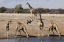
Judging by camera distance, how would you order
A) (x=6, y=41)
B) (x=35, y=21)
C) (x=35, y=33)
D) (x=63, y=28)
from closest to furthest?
1. (x=6, y=41)
2. (x=35, y=33)
3. (x=63, y=28)
4. (x=35, y=21)

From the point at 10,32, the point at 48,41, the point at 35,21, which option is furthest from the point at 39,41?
the point at 35,21

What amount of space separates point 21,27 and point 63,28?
26.6ft

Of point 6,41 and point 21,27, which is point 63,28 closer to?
point 21,27

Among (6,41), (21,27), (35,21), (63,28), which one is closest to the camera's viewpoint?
(6,41)

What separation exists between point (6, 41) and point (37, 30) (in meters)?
7.89

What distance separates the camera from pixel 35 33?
108 ft

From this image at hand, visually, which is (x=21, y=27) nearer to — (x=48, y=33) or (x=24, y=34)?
(x=24, y=34)

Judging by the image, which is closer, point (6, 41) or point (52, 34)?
point (6, 41)

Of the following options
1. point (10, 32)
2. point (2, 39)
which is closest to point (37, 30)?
point (10, 32)

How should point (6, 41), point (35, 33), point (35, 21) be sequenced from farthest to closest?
point (35, 21) → point (35, 33) → point (6, 41)

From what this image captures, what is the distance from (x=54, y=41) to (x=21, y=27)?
164 inches

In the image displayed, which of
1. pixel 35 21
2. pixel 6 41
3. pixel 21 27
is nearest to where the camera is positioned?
pixel 6 41

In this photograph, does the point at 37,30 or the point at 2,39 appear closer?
the point at 2,39

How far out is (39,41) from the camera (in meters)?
27.5
